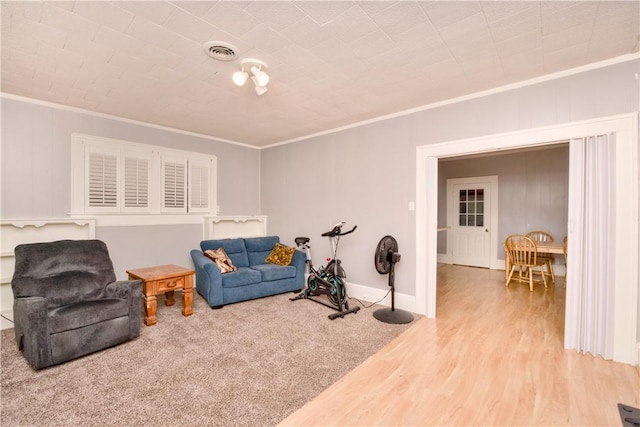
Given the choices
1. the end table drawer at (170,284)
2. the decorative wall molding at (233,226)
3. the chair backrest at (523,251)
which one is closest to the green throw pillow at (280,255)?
the decorative wall molding at (233,226)

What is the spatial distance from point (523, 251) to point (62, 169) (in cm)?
675

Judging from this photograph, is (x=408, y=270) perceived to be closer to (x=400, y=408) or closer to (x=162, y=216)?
(x=400, y=408)

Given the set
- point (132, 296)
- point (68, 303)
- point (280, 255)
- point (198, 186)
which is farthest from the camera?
point (198, 186)

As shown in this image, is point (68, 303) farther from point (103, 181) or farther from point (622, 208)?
point (622, 208)

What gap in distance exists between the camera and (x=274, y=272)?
13.9 ft

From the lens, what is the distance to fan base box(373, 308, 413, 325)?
3.30 m

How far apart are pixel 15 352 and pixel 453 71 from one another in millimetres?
4648

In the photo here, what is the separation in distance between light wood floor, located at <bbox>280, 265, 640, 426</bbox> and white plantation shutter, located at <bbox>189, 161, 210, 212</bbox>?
3612 mm

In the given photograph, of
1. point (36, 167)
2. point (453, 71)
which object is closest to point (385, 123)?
point (453, 71)

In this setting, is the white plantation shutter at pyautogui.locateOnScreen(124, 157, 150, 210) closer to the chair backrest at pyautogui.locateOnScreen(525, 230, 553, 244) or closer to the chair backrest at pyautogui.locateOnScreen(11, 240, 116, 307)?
the chair backrest at pyautogui.locateOnScreen(11, 240, 116, 307)

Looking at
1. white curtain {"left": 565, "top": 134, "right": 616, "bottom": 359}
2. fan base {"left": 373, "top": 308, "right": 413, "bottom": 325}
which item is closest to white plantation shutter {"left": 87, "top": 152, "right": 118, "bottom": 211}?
fan base {"left": 373, "top": 308, "right": 413, "bottom": 325}

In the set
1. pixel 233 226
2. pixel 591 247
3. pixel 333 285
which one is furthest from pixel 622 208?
pixel 233 226

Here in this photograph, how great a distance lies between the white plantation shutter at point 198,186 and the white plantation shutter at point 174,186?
97mm

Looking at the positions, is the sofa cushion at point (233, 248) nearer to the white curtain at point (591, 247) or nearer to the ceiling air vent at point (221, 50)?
the ceiling air vent at point (221, 50)
